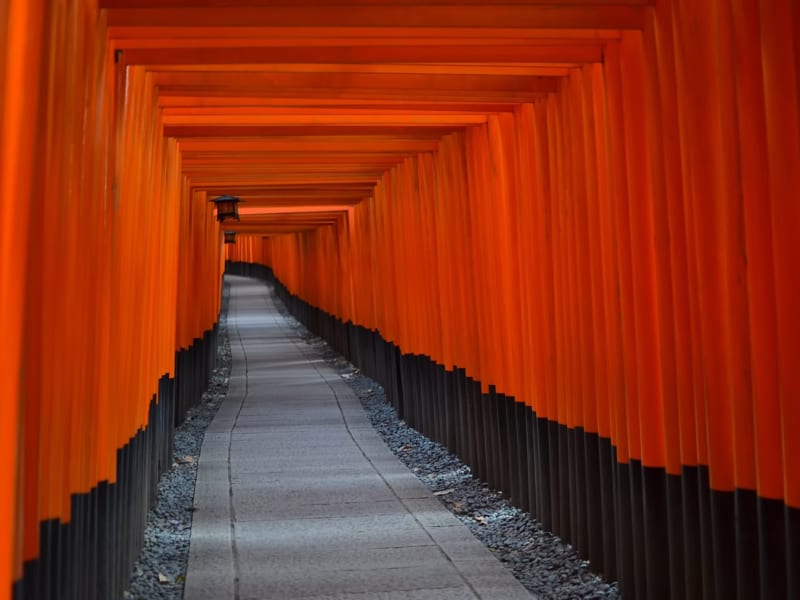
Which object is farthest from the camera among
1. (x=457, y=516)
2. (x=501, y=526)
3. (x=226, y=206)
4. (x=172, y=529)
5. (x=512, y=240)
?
(x=226, y=206)

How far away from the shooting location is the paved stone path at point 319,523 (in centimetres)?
629

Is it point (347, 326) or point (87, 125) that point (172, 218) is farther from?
point (347, 326)

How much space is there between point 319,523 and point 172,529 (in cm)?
109

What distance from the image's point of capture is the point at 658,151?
17.2 ft

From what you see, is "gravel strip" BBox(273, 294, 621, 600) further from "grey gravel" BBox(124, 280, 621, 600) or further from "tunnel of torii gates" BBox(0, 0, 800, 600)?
"tunnel of torii gates" BBox(0, 0, 800, 600)

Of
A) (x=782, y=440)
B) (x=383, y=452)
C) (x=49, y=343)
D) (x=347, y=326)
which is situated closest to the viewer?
(x=49, y=343)

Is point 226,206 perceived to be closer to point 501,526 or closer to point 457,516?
point 457,516

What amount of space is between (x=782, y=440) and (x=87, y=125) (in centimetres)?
302

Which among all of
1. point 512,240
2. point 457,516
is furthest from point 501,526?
point 512,240

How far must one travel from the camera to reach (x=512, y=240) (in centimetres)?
820

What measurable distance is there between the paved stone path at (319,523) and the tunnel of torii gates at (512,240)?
0.61m

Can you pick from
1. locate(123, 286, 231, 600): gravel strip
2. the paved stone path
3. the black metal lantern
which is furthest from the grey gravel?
the black metal lantern

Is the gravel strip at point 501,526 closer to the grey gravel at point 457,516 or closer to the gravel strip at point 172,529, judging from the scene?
the grey gravel at point 457,516

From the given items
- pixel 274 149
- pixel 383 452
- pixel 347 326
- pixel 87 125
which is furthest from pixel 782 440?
pixel 347 326
